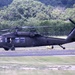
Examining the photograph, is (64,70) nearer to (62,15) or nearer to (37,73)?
(37,73)

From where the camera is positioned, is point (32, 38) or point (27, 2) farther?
point (27, 2)

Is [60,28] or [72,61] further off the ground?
[72,61]

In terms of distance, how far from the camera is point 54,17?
111875 millimetres

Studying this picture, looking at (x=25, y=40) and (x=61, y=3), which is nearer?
(x=25, y=40)

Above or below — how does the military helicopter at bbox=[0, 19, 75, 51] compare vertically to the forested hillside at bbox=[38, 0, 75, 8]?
above

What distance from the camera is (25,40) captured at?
41.0 meters

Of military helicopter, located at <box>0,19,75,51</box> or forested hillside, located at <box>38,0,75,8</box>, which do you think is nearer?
military helicopter, located at <box>0,19,75,51</box>

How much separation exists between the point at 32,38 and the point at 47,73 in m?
17.1

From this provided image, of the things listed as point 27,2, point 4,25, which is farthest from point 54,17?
point 4,25

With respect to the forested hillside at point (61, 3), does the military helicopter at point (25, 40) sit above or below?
above

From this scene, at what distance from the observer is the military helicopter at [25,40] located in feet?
133

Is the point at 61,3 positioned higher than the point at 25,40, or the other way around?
the point at 25,40

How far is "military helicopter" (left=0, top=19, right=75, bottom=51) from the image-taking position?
4044cm

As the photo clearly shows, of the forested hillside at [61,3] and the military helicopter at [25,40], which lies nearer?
the military helicopter at [25,40]
